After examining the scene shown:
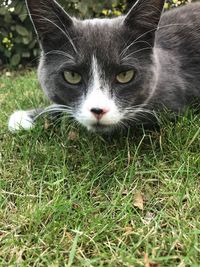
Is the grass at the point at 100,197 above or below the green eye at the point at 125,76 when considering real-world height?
below

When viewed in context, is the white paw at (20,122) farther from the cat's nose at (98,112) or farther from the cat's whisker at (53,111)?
the cat's nose at (98,112)

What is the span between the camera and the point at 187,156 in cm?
191

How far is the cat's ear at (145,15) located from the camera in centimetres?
200

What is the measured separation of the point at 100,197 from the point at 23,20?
10.6ft

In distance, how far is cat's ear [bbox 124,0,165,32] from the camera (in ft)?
6.55

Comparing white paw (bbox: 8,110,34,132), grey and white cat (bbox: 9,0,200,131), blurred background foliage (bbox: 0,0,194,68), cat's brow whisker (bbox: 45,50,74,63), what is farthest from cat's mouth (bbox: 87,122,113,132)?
blurred background foliage (bbox: 0,0,194,68)

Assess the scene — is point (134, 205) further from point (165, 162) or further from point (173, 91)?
point (173, 91)

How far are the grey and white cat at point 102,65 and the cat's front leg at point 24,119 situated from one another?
0.18 m

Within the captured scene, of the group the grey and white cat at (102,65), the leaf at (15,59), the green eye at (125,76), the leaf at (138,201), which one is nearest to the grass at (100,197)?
the leaf at (138,201)

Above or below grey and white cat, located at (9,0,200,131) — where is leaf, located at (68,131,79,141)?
below

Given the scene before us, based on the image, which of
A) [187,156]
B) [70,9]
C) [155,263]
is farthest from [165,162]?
[70,9]

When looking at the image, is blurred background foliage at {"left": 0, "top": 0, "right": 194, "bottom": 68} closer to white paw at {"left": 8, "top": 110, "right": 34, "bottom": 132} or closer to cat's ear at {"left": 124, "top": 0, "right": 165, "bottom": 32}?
white paw at {"left": 8, "top": 110, "right": 34, "bottom": 132}

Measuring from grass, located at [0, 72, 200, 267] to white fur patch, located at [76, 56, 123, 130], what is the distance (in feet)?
0.62

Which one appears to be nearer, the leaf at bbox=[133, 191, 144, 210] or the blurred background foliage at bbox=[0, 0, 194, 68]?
the leaf at bbox=[133, 191, 144, 210]
